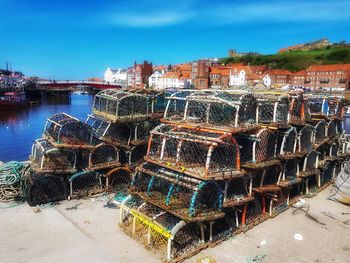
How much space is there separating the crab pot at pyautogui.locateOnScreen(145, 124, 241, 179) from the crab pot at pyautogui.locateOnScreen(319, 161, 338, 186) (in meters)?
6.04

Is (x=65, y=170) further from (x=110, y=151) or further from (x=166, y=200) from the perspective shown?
(x=166, y=200)

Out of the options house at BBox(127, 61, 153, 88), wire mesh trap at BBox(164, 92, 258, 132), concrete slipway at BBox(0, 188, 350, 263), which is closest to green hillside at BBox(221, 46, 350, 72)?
house at BBox(127, 61, 153, 88)

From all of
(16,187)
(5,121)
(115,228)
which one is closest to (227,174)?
(115,228)

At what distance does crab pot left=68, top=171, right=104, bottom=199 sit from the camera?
966 centimetres

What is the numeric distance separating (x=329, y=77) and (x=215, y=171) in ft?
230

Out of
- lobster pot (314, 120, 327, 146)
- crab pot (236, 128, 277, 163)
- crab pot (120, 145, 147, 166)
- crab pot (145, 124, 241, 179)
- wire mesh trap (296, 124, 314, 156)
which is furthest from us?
lobster pot (314, 120, 327, 146)

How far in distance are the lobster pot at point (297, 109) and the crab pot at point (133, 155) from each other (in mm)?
5100

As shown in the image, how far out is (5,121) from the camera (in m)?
36.0

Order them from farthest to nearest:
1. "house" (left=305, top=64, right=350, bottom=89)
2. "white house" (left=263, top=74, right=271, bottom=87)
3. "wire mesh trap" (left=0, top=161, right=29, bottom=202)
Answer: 1. "white house" (left=263, top=74, right=271, bottom=87)
2. "house" (left=305, top=64, right=350, bottom=89)
3. "wire mesh trap" (left=0, top=161, right=29, bottom=202)

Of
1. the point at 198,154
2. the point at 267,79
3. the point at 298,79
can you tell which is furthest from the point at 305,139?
the point at 298,79

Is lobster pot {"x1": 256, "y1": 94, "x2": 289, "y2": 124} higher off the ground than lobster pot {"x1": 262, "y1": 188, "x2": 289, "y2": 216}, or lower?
higher

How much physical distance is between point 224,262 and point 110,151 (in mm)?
5354

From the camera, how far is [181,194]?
706 cm

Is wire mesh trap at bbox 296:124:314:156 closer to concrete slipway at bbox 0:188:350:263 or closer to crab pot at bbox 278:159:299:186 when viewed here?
crab pot at bbox 278:159:299:186
